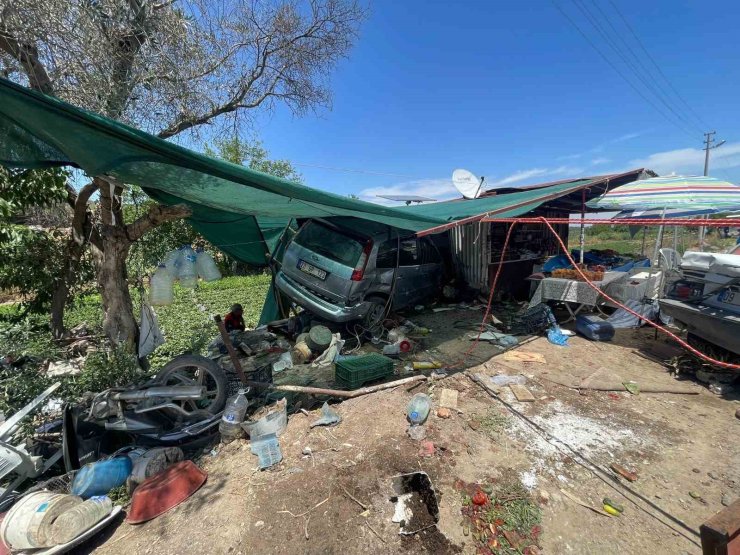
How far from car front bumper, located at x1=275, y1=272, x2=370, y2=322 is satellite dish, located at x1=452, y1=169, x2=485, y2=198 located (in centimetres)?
466

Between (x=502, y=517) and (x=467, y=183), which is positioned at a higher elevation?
(x=467, y=183)

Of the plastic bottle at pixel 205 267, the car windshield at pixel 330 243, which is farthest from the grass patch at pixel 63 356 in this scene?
the car windshield at pixel 330 243

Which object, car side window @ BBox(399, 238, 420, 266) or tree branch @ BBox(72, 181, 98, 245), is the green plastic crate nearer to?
car side window @ BBox(399, 238, 420, 266)

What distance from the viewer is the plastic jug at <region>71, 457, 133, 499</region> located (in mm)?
2744

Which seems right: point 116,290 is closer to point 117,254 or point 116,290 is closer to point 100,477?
point 117,254

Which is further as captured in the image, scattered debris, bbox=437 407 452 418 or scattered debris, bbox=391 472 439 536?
scattered debris, bbox=437 407 452 418

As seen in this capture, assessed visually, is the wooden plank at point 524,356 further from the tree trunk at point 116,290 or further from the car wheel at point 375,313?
the tree trunk at point 116,290

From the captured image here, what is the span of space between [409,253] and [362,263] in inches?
57.1

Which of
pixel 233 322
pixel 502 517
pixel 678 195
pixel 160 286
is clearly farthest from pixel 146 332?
pixel 678 195

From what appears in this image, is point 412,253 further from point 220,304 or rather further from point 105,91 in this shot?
point 220,304

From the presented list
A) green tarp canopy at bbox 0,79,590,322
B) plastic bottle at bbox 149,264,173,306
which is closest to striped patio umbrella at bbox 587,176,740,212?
green tarp canopy at bbox 0,79,590,322

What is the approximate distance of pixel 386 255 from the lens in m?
6.09

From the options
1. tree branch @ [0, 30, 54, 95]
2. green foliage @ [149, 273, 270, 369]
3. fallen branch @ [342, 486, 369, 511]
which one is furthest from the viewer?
green foliage @ [149, 273, 270, 369]

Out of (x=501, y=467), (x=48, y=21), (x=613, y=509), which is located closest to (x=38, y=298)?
(x=48, y=21)
